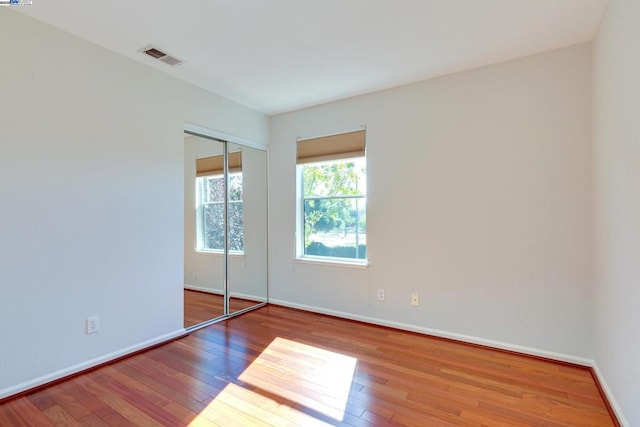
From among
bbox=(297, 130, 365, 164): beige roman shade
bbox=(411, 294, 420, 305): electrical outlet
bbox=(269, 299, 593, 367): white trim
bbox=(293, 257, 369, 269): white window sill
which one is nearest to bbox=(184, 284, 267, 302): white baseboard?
bbox=(269, 299, 593, 367): white trim

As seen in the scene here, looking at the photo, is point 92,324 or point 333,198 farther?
point 333,198

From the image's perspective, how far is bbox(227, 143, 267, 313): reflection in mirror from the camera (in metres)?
3.98

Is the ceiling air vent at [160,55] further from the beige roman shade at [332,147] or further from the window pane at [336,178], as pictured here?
the window pane at [336,178]

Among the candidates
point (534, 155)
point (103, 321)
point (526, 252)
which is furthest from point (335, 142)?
point (103, 321)

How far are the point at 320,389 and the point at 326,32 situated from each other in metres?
2.60

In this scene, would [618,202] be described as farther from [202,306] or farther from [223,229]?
[202,306]

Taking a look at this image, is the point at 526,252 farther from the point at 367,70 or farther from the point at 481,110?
the point at 367,70

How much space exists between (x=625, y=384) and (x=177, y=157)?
12.4ft

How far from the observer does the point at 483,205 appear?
3.01 metres

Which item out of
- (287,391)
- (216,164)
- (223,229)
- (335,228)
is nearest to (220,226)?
(223,229)

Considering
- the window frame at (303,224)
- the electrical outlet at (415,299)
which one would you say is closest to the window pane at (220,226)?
the window frame at (303,224)

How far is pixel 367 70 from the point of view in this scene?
10.2ft

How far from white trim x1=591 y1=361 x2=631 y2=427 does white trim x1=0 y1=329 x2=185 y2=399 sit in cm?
342

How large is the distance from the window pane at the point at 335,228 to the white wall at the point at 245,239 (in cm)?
63
